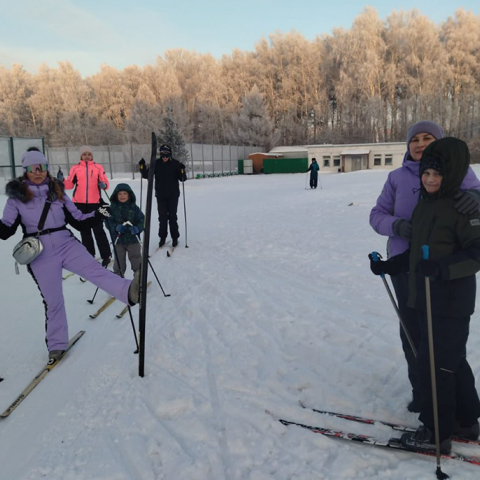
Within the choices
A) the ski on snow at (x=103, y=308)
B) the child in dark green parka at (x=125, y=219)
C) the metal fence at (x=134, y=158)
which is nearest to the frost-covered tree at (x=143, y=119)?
the metal fence at (x=134, y=158)

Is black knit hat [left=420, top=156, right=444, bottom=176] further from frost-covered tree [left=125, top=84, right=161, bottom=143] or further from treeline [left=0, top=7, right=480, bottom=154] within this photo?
frost-covered tree [left=125, top=84, right=161, bottom=143]

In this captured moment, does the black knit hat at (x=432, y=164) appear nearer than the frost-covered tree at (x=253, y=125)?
Yes

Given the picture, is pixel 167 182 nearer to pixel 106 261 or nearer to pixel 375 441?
pixel 106 261

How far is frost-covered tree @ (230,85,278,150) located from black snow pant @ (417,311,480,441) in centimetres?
5091

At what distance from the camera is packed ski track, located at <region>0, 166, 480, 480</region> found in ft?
7.16

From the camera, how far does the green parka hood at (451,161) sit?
74.8 inches

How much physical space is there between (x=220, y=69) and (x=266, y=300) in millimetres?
64088

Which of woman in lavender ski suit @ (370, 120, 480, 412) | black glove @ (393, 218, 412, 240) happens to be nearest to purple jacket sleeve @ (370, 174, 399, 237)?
woman in lavender ski suit @ (370, 120, 480, 412)

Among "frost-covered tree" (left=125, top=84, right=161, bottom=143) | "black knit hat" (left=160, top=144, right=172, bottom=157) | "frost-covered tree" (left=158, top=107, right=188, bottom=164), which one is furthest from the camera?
"frost-covered tree" (left=125, top=84, right=161, bottom=143)

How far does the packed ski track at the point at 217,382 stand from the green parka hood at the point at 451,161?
1484 millimetres

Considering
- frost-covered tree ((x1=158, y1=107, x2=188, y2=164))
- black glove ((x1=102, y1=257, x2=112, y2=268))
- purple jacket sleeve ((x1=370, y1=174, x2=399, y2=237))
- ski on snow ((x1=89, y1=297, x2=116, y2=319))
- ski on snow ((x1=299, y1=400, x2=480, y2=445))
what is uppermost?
frost-covered tree ((x1=158, y1=107, x2=188, y2=164))

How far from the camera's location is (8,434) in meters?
2.53

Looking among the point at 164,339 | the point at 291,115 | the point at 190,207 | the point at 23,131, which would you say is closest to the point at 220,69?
the point at 291,115

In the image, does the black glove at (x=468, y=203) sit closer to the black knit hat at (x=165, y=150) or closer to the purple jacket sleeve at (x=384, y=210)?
Answer: the purple jacket sleeve at (x=384, y=210)
